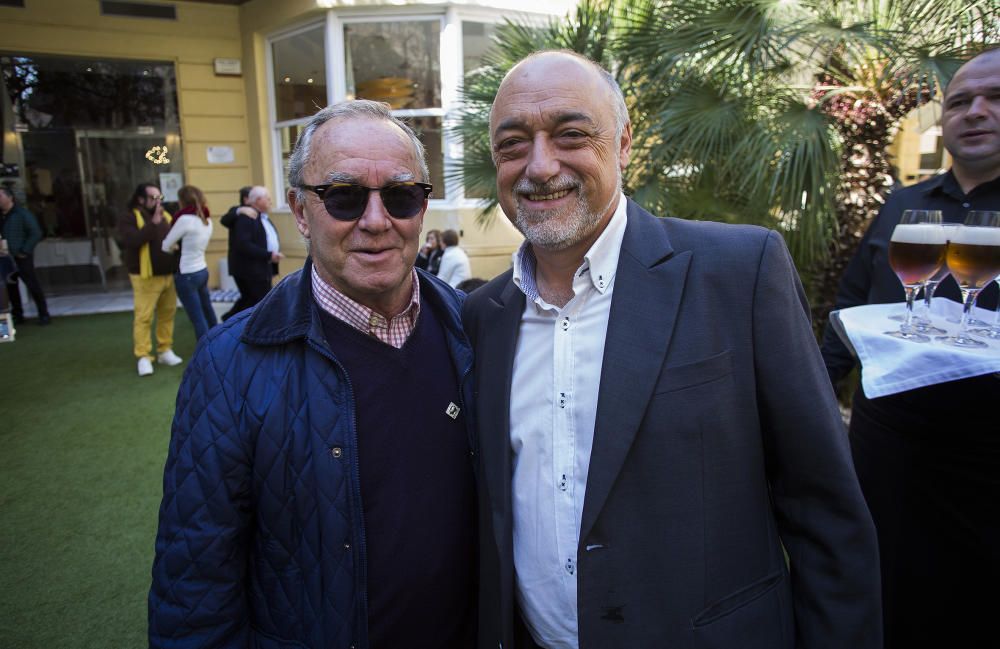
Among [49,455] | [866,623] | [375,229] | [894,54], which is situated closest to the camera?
[866,623]

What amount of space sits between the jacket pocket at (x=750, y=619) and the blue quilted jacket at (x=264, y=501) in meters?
0.82

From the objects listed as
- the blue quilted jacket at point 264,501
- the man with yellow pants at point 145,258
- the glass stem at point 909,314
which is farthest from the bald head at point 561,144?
the man with yellow pants at point 145,258

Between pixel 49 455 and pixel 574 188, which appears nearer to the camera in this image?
pixel 574 188

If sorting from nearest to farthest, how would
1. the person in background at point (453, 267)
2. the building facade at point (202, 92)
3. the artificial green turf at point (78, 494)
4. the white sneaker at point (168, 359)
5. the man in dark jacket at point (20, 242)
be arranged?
the artificial green turf at point (78, 494) → the person in background at point (453, 267) → the white sneaker at point (168, 359) → the man in dark jacket at point (20, 242) → the building facade at point (202, 92)

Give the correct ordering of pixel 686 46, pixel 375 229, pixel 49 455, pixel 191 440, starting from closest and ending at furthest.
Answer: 1. pixel 191 440
2. pixel 375 229
3. pixel 686 46
4. pixel 49 455

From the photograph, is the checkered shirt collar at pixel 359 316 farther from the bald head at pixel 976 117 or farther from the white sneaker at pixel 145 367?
the white sneaker at pixel 145 367

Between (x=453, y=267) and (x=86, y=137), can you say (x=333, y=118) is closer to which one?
(x=453, y=267)

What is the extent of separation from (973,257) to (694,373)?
0.91m

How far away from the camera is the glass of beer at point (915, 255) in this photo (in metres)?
1.63

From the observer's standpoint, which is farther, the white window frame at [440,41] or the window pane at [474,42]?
the window pane at [474,42]

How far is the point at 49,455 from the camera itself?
4488mm

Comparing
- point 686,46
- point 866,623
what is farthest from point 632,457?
point 686,46

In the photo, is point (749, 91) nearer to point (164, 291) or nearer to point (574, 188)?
point (574, 188)

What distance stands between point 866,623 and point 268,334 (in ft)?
5.04
